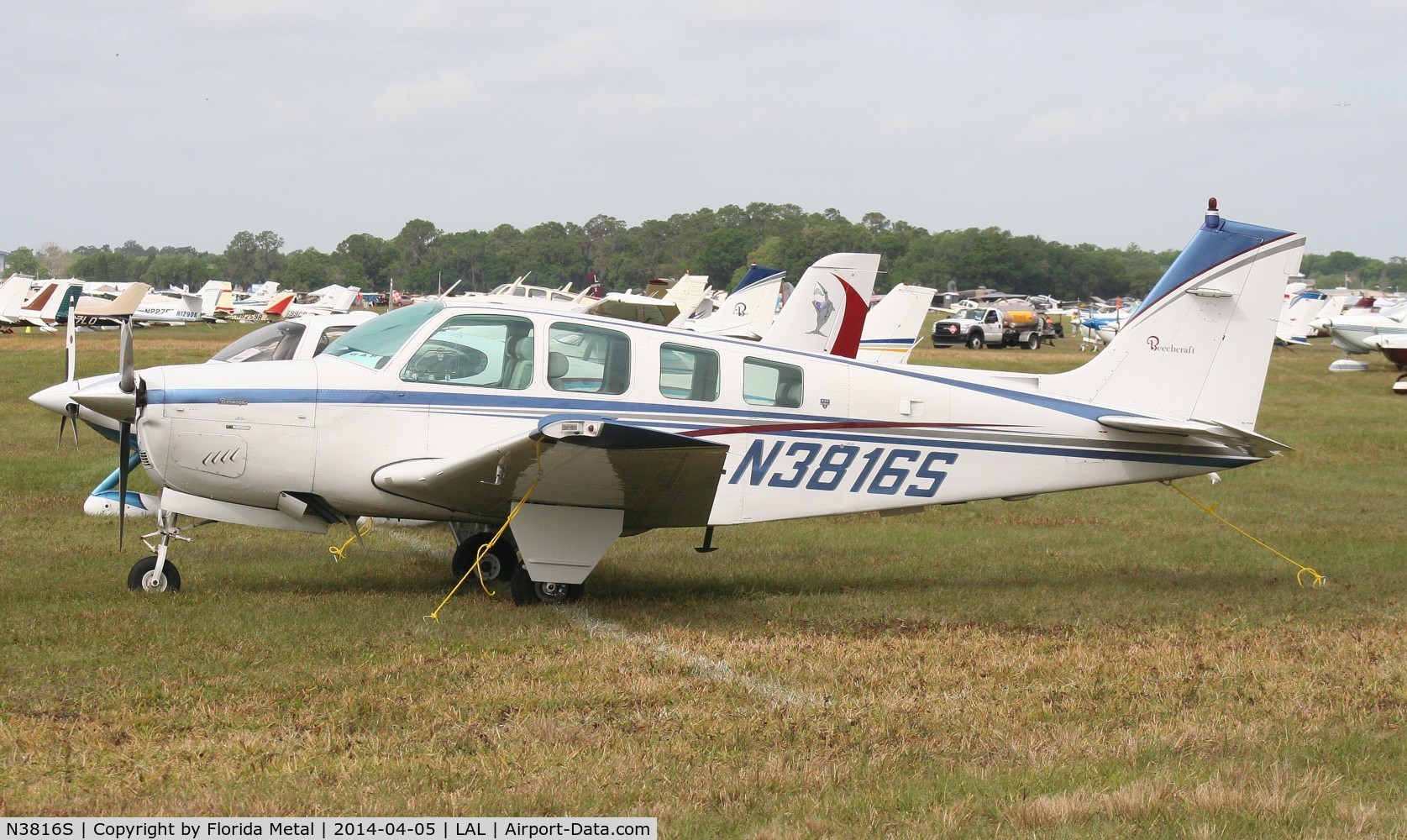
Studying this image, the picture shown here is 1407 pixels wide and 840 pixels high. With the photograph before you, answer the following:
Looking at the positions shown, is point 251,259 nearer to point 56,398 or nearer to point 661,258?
point 661,258

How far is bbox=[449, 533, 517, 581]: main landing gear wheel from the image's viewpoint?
932 cm

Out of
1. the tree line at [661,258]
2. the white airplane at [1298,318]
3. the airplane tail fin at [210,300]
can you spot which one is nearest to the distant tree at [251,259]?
the tree line at [661,258]

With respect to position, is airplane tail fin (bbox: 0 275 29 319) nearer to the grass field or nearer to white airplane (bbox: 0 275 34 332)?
white airplane (bbox: 0 275 34 332)

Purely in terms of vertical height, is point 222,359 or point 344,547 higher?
point 222,359

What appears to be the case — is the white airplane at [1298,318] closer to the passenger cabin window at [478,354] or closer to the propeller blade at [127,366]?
the passenger cabin window at [478,354]

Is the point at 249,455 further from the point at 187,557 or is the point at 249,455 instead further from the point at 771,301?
the point at 771,301

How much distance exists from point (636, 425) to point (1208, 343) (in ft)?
14.8

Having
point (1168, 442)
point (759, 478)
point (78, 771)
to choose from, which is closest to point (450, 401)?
point (759, 478)

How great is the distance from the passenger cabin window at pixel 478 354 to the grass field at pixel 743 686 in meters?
1.54

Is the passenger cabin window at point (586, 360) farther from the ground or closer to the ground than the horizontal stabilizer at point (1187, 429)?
farther from the ground

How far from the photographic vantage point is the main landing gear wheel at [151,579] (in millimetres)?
8219

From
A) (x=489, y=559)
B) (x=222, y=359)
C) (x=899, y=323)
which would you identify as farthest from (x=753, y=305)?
(x=489, y=559)

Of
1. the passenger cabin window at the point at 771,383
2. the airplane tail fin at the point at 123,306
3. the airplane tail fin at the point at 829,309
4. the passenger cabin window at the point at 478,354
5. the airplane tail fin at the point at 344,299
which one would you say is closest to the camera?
the passenger cabin window at the point at 478,354

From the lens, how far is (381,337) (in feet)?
27.5
